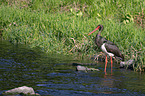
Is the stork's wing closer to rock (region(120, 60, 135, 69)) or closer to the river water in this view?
rock (region(120, 60, 135, 69))

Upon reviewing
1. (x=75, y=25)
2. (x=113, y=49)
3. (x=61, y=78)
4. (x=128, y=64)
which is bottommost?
(x=61, y=78)

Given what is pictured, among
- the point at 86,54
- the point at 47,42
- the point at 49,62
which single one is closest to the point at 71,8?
the point at 47,42

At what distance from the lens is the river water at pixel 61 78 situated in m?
7.22

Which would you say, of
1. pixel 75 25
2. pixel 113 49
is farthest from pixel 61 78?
pixel 75 25

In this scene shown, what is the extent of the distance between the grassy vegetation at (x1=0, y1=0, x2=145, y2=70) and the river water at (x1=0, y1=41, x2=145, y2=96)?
1.22m

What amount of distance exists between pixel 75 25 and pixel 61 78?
19.2ft

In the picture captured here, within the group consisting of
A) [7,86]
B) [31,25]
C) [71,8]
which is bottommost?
[7,86]

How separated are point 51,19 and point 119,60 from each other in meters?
5.71

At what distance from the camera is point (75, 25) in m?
13.9

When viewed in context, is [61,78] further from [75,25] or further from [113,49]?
[75,25]

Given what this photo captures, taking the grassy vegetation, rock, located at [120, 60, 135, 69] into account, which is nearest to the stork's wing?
rock, located at [120, 60, 135, 69]

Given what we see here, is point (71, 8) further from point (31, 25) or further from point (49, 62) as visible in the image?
point (49, 62)

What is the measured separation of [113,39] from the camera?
12.3 metres

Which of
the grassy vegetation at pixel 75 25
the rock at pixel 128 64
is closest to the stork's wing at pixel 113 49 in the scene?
the rock at pixel 128 64
